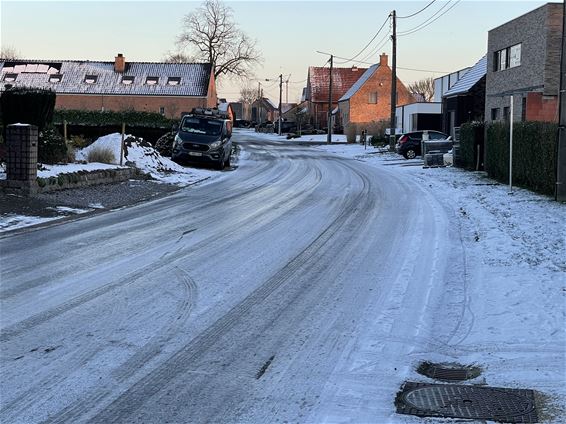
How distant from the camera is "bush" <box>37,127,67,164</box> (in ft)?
58.5

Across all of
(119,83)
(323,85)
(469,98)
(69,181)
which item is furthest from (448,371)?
(323,85)

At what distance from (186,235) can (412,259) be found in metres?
3.76

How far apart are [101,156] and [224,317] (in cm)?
1588

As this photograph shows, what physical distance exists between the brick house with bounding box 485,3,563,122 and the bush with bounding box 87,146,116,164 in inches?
723

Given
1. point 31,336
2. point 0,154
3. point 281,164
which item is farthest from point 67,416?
point 281,164

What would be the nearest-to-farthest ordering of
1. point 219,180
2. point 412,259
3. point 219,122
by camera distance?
1. point 412,259
2. point 219,180
3. point 219,122

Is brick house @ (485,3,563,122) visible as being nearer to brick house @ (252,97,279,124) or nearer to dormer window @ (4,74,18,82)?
dormer window @ (4,74,18,82)

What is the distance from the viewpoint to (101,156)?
21438mm

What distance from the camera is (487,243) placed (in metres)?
10.5

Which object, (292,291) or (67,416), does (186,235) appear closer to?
(292,291)

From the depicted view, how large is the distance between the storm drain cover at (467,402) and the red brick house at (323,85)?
3470 inches

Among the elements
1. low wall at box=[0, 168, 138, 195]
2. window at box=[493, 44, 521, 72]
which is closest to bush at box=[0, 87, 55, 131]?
low wall at box=[0, 168, 138, 195]

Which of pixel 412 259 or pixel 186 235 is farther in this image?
pixel 186 235

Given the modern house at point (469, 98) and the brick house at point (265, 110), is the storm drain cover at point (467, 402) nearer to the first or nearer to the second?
the modern house at point (469, 98)
